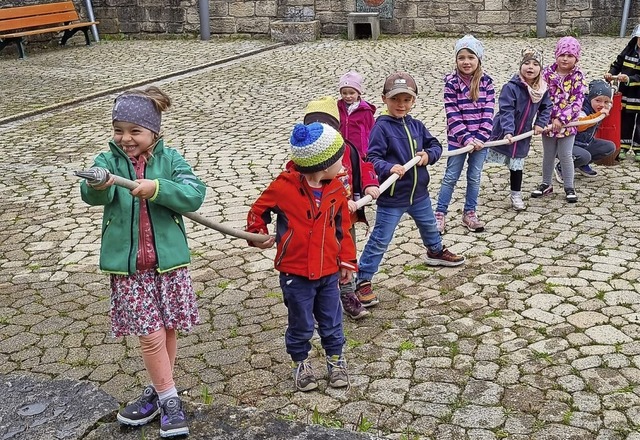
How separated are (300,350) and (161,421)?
2.84ft

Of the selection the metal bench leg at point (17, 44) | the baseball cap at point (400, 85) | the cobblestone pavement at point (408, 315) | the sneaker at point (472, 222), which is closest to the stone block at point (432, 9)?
the metal bench leg at point (17, 44)

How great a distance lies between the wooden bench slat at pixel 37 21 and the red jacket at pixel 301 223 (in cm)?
1437

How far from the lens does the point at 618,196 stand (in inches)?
278

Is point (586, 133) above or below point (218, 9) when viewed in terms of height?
below

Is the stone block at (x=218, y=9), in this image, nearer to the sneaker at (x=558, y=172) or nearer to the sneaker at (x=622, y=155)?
the sneaker at (x=622, y=155)

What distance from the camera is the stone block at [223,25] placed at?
60.5 feet

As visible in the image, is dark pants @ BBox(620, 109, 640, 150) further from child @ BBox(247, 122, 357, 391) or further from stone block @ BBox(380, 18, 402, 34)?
stone block @ BBox(380, 18, 402, 34)

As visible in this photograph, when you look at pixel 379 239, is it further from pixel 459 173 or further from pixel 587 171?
pixel 587 171

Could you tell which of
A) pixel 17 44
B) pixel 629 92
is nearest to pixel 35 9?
pixel 17 44

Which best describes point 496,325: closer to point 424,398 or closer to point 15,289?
point 424,398

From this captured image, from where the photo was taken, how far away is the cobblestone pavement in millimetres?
3818

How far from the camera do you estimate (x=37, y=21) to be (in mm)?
17406

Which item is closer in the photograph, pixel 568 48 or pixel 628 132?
pixel 568 48

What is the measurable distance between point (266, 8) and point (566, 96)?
12.2 metres
